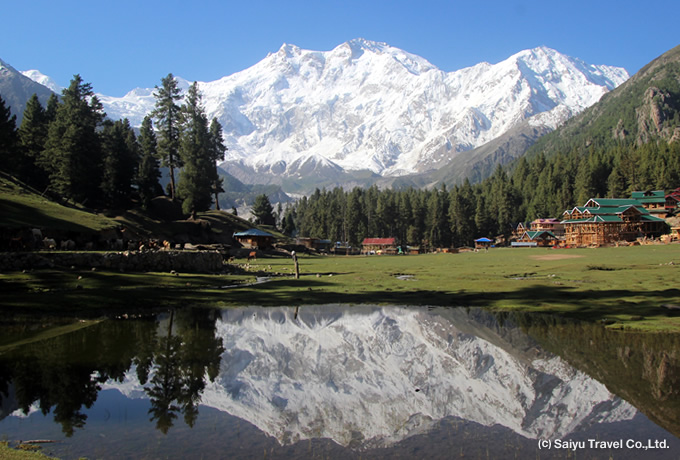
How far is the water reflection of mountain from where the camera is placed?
11.3 m

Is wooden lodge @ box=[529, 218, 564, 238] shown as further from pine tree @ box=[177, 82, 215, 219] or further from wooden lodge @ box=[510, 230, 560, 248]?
pine tree @ box=[177, 82, 215, 219]

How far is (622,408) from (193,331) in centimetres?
1568

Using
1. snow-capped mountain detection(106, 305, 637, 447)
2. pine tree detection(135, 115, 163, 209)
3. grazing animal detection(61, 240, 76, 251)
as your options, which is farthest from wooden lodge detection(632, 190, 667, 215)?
grazing animal detection(61, 240, 76, 251)

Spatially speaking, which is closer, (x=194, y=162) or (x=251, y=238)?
(x=251, y=238)

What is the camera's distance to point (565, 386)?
13.5 metres

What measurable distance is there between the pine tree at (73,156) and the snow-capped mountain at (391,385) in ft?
179

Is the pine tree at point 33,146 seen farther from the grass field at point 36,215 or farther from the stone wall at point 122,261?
the stone wall at point 122,261

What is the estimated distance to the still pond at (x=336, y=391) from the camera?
9898 millimetres

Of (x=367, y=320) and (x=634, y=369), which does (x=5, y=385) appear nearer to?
(x=367, y=320)

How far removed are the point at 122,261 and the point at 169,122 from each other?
205 ft

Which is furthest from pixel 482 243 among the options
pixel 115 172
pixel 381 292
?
pixel 381 292

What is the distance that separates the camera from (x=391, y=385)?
14.0 metres

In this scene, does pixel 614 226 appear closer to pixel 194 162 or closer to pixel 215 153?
pixel 215 153

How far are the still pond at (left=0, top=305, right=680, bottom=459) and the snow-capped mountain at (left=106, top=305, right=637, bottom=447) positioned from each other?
6 cm
